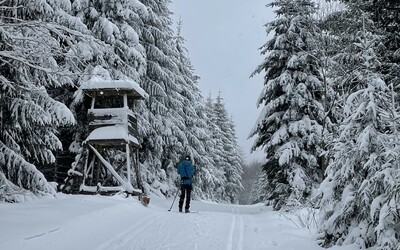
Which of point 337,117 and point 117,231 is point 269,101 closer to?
point 337,117

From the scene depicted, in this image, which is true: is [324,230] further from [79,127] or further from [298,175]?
[79,127]

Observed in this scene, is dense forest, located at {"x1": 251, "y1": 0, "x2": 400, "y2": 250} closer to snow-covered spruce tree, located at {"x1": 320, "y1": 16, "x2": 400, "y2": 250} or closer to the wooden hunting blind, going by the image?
snow-covered spruce tree, located at {"x1": 320, "y1": 16, "x2": 400, "y2": 250}

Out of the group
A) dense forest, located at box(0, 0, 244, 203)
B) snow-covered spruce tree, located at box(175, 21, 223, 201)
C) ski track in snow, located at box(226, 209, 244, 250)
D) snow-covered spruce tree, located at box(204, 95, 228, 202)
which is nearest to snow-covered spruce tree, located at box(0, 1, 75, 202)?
dense forest, located at box(0, 0, 244, 203)

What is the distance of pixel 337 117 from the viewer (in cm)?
1628

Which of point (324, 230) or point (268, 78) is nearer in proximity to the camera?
point (324, 230)

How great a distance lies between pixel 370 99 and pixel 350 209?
1.84m

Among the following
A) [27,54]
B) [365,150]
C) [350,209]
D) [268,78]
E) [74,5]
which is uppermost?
[74,5]

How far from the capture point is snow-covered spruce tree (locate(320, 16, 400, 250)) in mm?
5508

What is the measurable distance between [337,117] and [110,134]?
363 inches

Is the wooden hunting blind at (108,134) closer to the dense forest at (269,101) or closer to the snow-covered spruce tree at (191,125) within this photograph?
the dense forest at (269,101)

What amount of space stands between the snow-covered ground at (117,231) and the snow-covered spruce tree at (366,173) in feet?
1.66

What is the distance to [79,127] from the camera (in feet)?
59.4

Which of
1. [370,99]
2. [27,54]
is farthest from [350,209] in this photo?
[27,54]

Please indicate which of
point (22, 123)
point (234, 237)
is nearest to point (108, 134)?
point (22, 123)
